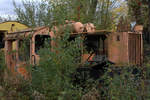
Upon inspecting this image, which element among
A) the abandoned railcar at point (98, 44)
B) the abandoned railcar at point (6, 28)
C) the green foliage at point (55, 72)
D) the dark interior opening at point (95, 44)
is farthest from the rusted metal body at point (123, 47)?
the abandoned railcar at point (6, 28)

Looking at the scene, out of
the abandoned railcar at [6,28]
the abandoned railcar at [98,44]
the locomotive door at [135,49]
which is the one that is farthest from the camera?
the abandoned railcar at [6,28]

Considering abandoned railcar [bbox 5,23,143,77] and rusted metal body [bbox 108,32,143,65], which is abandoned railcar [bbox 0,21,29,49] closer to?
abandoned railcar [bbox 5,23,143,77]

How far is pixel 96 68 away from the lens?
22.0 feet

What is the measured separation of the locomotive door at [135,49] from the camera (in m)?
7.78

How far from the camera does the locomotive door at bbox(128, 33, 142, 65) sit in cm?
778

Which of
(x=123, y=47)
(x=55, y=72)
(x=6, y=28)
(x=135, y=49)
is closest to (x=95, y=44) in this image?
(x=123, y=47)

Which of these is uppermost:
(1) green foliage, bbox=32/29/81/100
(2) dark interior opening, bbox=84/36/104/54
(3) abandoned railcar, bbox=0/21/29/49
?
(3) abandoned railcar, bbox=0/21/29/49

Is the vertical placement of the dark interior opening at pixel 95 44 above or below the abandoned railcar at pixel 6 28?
below

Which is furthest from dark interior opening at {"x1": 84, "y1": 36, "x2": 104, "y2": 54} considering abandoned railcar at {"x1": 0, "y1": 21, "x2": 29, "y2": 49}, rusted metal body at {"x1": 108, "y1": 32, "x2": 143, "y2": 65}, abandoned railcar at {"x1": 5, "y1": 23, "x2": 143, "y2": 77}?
abandoned railcar at {"x1": 0, "y1": 21, "x2": 29, "y2": 49}

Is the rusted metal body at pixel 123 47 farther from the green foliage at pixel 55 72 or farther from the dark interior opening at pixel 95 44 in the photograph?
the green foliage at pixel 55 72

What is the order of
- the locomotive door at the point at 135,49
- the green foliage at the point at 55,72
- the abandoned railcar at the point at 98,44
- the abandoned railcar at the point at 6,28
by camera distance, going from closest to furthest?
1. the green foliage at the point at 55,72
2. the abandoned railcar at the point at 98,44
3. the locomotive door at the point at 135,49
4. the abandoned railcar at the point at 6,28

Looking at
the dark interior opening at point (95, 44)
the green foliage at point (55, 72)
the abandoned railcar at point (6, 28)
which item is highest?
the abandoned railcar at point (6, 28)

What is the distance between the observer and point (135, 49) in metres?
8.10

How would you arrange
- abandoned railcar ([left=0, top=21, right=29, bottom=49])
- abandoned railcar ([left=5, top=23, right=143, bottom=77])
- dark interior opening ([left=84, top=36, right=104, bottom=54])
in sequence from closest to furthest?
abandoned railcar ([left=5, top=23, right=143, bottom=77]) → dark interior opening ([left=84, top=36, right=104, bottom=54]) → abandoned railcar ([left=0, top=21, right=29, bottom=49])
